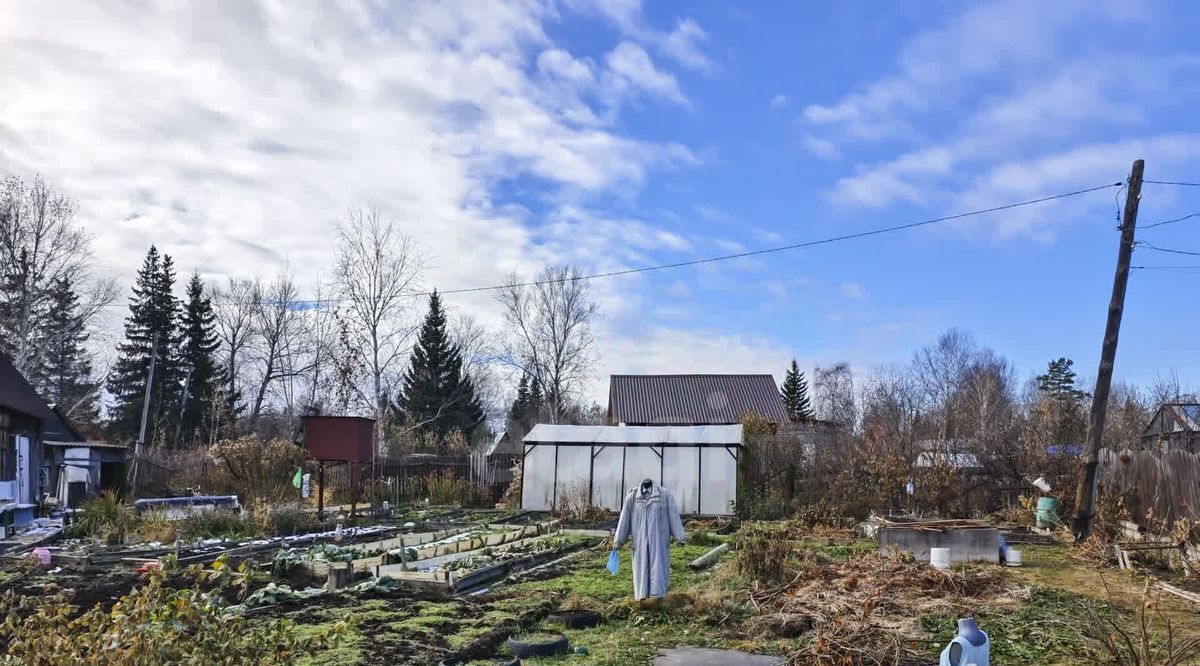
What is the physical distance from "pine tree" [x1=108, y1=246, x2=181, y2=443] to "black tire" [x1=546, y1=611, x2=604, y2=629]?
40686 mm

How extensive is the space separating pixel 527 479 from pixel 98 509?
1159 centimetres

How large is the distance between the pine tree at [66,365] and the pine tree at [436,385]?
50.8 ft

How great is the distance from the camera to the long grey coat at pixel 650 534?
9844 mm

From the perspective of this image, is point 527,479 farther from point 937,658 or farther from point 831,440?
point 937,658

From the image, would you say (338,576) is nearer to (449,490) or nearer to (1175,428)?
(449,490)

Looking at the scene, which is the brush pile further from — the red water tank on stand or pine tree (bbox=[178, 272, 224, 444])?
pine tree (bbox=[178, 272, 224, 444])

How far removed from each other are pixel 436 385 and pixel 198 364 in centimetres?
1247

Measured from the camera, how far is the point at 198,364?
45.3 m

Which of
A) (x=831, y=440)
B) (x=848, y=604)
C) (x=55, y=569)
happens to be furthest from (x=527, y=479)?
(x=848, y=604)

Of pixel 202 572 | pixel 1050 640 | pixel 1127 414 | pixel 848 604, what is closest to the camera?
pixel 202 572

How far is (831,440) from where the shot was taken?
24000 mm

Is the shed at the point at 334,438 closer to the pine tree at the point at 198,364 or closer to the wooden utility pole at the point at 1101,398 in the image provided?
the wooden utility pole at the point at 1101,398

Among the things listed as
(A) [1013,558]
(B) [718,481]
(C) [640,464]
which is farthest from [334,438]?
(A) [1013,558]

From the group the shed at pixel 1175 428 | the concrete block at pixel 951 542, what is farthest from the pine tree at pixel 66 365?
the shed at pixel 1175 428
